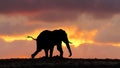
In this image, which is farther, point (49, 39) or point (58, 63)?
point (49, 39)

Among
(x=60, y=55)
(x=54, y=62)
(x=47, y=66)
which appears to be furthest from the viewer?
(x=60, y=55)

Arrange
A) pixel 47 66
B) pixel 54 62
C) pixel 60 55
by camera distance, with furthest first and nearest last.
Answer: pixel 60 55, pixel 54 62, pixel 47 66

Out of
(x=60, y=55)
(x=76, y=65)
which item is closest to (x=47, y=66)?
(x=76, y=65)

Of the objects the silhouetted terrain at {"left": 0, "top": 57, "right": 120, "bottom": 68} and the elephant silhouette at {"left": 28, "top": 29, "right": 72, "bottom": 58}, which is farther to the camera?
the elephant silhouette at {"left": 28, "top": 29, "right": 72, "bottom": 58}

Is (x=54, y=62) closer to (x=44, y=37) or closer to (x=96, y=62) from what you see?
(x=96, y=62)

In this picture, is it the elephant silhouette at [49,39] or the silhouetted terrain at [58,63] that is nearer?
the silhouetted terrain at [58,63]

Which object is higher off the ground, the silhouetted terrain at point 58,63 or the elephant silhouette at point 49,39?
the elephant silhouette at point 49,39

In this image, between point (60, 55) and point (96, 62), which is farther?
point (60, 55)

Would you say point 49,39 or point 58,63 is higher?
point 49,39

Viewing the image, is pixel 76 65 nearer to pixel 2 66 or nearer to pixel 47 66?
pixel 47 66

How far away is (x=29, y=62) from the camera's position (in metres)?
44.5

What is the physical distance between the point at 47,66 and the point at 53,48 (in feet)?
42.9

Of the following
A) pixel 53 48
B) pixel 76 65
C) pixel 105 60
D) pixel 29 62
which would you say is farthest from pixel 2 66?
pixel 53 48

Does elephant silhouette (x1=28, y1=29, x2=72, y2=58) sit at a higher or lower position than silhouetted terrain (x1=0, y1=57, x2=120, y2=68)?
higher
